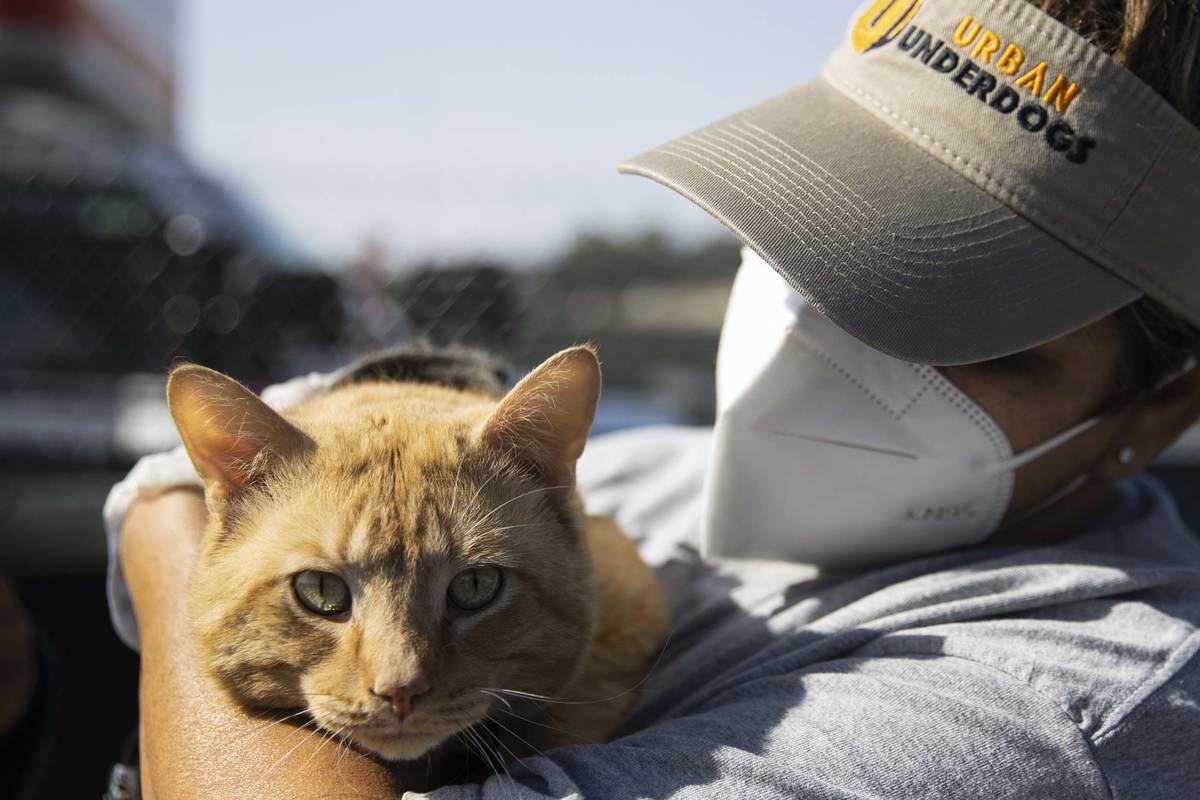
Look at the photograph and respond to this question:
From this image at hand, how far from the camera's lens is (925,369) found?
1.67 meters

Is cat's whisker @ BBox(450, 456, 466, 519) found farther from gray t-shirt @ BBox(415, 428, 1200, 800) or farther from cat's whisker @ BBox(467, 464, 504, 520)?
gray t-shirt @ BBox(415, 428, 1200, 800)

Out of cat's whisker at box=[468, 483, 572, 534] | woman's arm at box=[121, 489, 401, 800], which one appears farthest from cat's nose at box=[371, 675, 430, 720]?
cat's whisker at box=[468, 483, 572, 534]

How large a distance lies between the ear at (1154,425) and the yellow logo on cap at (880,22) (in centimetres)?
81

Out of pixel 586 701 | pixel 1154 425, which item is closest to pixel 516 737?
pixel 586 701

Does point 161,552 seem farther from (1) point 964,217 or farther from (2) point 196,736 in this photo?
(1) point 964,217

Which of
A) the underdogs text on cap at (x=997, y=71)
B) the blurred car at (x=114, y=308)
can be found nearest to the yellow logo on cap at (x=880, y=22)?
the underdogs text on cap at (x=997, y=71)

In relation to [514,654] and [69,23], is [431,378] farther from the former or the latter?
[69,23]

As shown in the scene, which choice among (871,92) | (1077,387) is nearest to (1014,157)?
(871,92)

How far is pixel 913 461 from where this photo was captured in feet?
5.64

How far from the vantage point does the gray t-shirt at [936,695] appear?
4.11 ft

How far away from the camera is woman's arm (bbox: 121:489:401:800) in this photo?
52.9 inches

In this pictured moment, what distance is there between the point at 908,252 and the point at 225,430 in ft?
3.61

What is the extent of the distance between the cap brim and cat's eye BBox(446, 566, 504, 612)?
25.6 inches

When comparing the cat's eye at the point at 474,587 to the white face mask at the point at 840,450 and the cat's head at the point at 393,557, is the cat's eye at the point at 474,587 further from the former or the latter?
the white face mask at the point at 840,450
